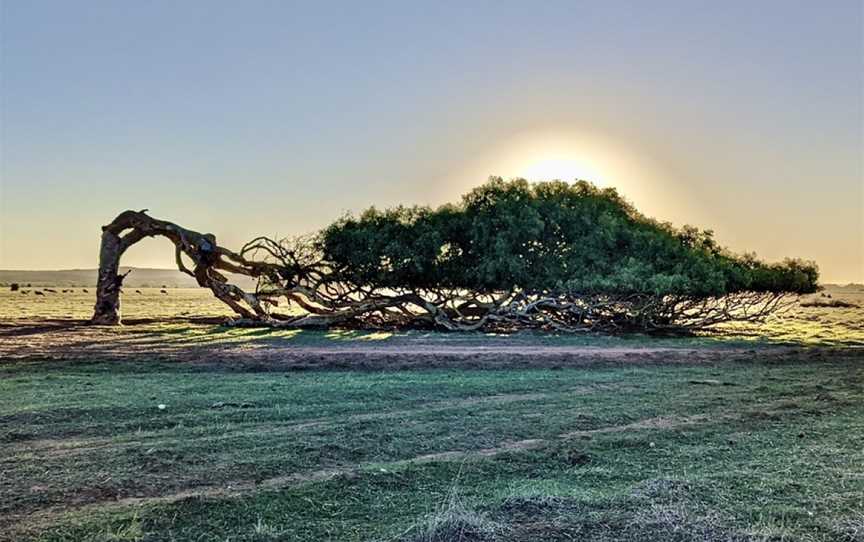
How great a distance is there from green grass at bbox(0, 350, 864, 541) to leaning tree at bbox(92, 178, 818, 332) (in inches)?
661

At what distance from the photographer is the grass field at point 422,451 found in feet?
18.4

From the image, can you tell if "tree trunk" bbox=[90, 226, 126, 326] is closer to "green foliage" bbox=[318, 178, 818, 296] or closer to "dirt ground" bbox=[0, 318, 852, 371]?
"dirt ground" bbox=[0, 318, 852, 371]

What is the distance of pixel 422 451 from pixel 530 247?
23836 millimetres

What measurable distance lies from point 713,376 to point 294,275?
21784 mm

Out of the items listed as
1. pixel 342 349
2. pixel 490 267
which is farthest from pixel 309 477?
pixel 490 267

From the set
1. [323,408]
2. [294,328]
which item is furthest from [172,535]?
[294,328]

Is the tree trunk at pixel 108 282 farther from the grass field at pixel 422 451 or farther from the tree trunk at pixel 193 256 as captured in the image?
the grass field at pixel 422 451

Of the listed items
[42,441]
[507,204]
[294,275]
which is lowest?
[42,441]

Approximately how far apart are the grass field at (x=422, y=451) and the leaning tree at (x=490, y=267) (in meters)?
13.5

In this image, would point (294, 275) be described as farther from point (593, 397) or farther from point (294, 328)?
point (593, 397)

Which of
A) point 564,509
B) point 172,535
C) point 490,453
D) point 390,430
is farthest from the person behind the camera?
point 390,430

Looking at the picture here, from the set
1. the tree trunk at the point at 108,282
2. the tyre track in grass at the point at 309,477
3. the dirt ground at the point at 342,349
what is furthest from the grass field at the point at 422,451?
the tree trunk at the point at 108,282

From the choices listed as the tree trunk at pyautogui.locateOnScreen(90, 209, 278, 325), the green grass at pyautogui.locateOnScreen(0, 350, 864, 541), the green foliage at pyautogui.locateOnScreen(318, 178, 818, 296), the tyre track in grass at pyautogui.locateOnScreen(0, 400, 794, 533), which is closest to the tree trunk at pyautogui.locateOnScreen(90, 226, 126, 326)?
the tree trunk at pyautogui.locateOnScreen(90, 209, 278, 325)

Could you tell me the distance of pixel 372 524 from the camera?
221 inches
